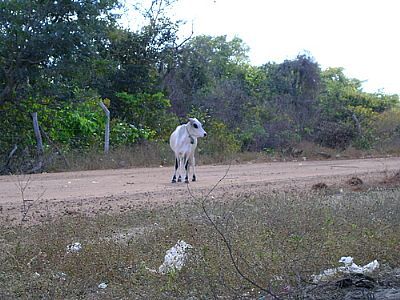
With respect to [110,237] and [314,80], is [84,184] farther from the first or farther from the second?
[314,80]

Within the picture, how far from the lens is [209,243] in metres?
7.64

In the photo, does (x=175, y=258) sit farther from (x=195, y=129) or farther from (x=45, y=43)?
(x=45, y=43)

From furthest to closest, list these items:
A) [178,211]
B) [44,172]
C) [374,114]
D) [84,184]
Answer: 1. [374,114]
2. [44,172]
3. [84,184]
4. [178,211]

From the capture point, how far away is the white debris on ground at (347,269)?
22.0 ft

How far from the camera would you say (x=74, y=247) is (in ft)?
25.5

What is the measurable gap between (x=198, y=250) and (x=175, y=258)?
250mm

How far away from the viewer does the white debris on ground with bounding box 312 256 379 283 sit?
6707mm

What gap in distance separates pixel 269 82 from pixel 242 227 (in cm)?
2917

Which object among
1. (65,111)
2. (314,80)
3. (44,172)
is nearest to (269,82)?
(314,80)

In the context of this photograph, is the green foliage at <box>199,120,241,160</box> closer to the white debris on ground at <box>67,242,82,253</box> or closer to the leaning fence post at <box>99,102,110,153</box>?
the leaning fence post at <box>99,102,110,153</box>

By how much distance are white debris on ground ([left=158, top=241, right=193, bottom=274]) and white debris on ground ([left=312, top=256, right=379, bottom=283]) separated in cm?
129

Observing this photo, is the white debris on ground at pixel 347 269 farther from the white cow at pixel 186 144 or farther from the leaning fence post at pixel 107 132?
the leaning fence post at pixel 107 132

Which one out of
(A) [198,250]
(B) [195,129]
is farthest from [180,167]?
(A) [198,250]

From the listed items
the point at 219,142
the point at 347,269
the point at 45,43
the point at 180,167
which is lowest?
the point at 347,269
